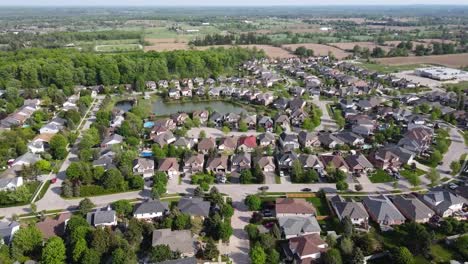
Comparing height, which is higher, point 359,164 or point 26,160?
point 359,164

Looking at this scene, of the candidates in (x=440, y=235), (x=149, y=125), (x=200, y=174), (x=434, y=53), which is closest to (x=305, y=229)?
(x=440, y=235)

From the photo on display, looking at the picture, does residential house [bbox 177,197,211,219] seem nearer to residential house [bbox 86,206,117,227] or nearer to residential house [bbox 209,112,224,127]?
residential house [bbox 86,206,117,227]

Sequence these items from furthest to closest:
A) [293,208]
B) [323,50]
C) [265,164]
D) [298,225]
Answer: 1. [323,50]
2. [265,164]
3. [293,208]
4. [298,225]

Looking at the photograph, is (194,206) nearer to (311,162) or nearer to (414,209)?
(311,162)

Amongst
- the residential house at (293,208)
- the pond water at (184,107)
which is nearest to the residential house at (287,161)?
the residential house at (293,208)

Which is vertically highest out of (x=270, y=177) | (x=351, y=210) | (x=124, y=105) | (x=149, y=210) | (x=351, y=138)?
(x=351, y=138)

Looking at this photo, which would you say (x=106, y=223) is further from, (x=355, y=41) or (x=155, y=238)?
(x=355, y=41)

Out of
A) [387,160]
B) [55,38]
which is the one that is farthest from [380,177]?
[55,38]

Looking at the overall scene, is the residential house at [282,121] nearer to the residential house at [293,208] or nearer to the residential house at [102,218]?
the residential house at [293,208]
